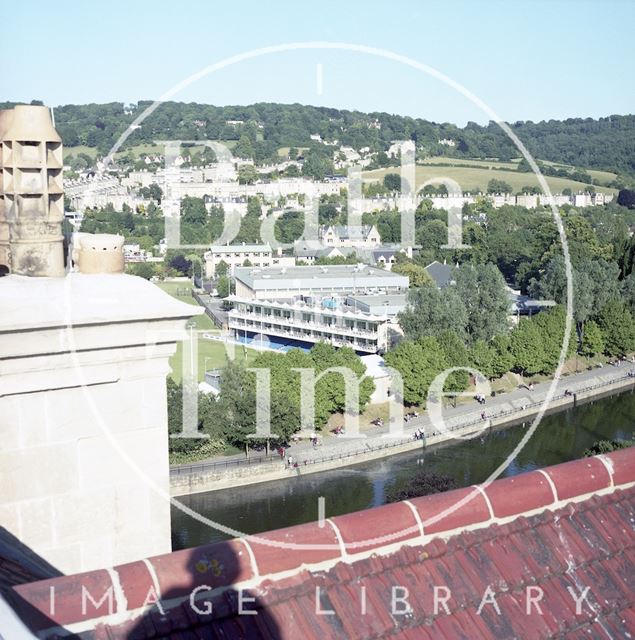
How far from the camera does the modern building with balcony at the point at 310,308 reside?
24281 mm

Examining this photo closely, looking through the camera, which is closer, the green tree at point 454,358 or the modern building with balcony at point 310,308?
the green tree at point 454,358

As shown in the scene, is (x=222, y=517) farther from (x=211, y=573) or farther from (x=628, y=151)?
(x=628, y=151)

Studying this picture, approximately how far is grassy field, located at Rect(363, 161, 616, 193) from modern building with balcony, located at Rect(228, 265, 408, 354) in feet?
133

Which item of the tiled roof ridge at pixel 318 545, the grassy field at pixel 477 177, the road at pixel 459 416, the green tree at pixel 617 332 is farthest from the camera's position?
the grassy field at pixel 477 177

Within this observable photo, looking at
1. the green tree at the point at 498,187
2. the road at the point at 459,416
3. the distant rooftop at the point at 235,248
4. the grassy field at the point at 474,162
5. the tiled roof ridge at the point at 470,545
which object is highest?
the grassy field at the point at 474,162

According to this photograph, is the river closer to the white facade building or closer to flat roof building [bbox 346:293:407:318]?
flat roof building [bbox 346:293:407:318]

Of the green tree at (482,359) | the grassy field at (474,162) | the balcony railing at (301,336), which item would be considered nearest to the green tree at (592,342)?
the green tree at (482,359)

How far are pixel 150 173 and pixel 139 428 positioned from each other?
73.8 meters

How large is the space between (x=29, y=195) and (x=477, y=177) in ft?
252

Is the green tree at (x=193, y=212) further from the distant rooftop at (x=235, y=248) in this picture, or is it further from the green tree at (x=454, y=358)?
the green tree at (x=454, y=358)

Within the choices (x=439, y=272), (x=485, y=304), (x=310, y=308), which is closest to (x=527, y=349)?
(x=485, y=304)

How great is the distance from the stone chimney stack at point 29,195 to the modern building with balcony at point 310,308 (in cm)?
A: 1866

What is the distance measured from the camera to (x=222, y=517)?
46.0ft

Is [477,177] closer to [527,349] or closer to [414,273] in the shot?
[414,273]
